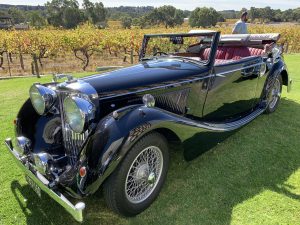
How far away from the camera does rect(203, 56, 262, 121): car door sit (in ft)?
13.0

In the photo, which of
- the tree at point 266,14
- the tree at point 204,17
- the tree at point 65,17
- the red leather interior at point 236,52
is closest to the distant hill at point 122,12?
the tree at point 65,17

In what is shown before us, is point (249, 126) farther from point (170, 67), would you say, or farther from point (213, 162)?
point (170, 67)

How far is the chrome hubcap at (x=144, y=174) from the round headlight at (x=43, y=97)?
109 centimetres

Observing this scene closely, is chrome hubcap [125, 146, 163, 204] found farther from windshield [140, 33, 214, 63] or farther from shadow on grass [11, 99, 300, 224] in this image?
windshield [140, 33, 214, 63]

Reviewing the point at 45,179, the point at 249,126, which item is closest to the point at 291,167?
the point at 249,126

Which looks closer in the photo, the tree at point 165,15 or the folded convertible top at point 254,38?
the folded convertible top at point 254,38

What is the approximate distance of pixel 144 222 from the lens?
105 inches

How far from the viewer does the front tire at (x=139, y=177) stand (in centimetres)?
247

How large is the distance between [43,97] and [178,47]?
8.40ft

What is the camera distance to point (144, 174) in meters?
2.78

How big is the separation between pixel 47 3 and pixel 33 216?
80789 mm

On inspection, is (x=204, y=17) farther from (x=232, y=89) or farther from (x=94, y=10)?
(x=232, y=89)

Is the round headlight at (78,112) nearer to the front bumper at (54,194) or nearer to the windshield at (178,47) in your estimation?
the front bumper at (54,194)

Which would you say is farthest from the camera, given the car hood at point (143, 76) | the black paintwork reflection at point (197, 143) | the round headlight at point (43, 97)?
the black paintwork reflection at point (197, 143)
